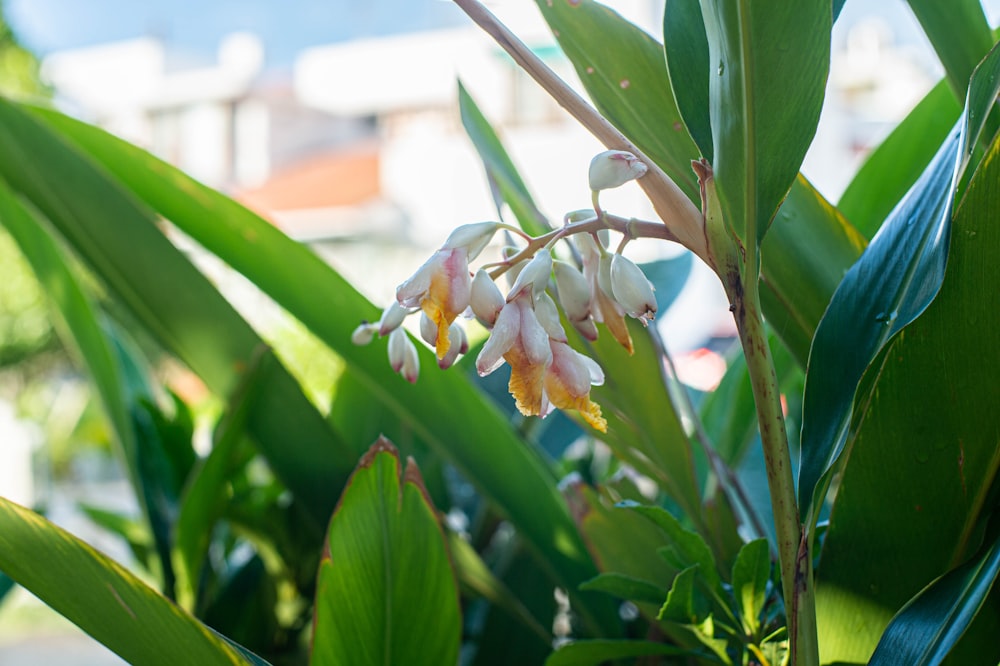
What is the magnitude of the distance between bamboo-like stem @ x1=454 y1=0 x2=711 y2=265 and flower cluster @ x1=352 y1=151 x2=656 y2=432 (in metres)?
0.01

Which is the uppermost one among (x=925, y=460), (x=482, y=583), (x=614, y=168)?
(x=614, y=168)

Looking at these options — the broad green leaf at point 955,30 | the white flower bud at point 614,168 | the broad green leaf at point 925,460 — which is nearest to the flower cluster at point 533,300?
the white flower bud at point 614,168

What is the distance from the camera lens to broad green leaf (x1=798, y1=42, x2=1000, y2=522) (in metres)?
0.31

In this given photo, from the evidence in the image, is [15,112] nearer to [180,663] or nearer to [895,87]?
[180,663]

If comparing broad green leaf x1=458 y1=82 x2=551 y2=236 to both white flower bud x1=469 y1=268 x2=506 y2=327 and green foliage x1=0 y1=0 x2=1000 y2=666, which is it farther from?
white flower bud x1=469 y1=268 x2=506 y2=327

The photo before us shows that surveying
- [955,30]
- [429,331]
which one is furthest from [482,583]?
[955,30]

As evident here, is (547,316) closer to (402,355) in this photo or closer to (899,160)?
(402,355)

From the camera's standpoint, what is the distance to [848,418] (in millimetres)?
321

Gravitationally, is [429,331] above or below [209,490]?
above

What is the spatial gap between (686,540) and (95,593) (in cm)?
21

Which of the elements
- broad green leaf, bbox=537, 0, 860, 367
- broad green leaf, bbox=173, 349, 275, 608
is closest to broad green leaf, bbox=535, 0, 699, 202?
broad green leaf, bbox=537, 0, 860, 367

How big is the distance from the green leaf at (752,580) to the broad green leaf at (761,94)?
122 mm

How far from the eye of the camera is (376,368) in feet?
1.60

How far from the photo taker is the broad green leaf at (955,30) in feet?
1.32
